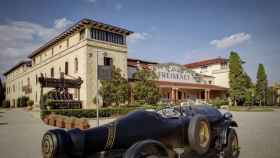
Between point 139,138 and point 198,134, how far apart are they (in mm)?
1325

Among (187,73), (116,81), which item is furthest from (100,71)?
(187,73)

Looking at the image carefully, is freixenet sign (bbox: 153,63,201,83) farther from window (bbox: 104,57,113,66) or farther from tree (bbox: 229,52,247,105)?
window (bbox: 104,57,113,66)

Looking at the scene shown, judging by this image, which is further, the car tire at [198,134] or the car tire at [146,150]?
the car tire at [198,134]

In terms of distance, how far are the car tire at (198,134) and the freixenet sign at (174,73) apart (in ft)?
101

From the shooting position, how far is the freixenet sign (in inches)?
1420

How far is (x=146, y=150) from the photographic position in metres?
2.87

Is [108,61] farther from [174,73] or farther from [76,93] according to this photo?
[174,73]

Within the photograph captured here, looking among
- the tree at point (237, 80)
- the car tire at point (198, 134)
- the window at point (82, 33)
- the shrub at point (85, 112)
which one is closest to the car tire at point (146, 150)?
the car tire at point (198, 134)

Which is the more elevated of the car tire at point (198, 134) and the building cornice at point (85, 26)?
the building cornice at point (85, 26)

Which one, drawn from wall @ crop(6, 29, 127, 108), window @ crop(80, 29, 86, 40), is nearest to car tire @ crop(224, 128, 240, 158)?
wall @ crop(6, 29, 127, 108)

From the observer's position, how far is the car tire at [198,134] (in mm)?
3791

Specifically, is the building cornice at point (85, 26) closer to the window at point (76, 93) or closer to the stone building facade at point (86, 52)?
the stone building facade at point (86, 52)

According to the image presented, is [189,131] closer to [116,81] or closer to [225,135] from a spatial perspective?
[225,135]

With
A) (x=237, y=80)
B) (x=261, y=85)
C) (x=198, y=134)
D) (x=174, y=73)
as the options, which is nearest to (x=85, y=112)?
(x=198, y=134)
